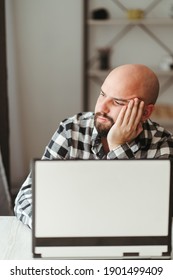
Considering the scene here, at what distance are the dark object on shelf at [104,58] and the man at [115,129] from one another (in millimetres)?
1840

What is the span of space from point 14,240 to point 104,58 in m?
2.31

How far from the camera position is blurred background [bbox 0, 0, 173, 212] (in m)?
3.29

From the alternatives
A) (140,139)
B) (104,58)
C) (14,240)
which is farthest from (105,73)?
(14,240)

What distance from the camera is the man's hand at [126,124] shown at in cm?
135

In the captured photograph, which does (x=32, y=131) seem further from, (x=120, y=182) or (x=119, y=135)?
(x=120, y=182)

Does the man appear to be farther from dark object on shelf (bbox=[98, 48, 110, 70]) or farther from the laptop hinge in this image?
dark object on shelf (bbox=[98, 48, 110, 70])

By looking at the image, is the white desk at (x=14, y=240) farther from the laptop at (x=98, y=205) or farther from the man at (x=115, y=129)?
the laptop at (x=98, y=205)

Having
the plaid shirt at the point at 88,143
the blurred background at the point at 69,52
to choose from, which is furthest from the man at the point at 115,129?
the blurred background at the point at 69,52

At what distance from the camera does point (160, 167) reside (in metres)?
0.93

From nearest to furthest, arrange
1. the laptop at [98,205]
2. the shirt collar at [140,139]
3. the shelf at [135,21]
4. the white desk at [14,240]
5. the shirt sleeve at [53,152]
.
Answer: the laptop at [98,205]
the white desk at [14,240]
the shirt sleeve at [53,152]
the shirt collar at [140,139]
the shelf at [135,21]

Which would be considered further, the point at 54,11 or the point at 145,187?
the point at 54,11

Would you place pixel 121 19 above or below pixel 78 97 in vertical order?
above
